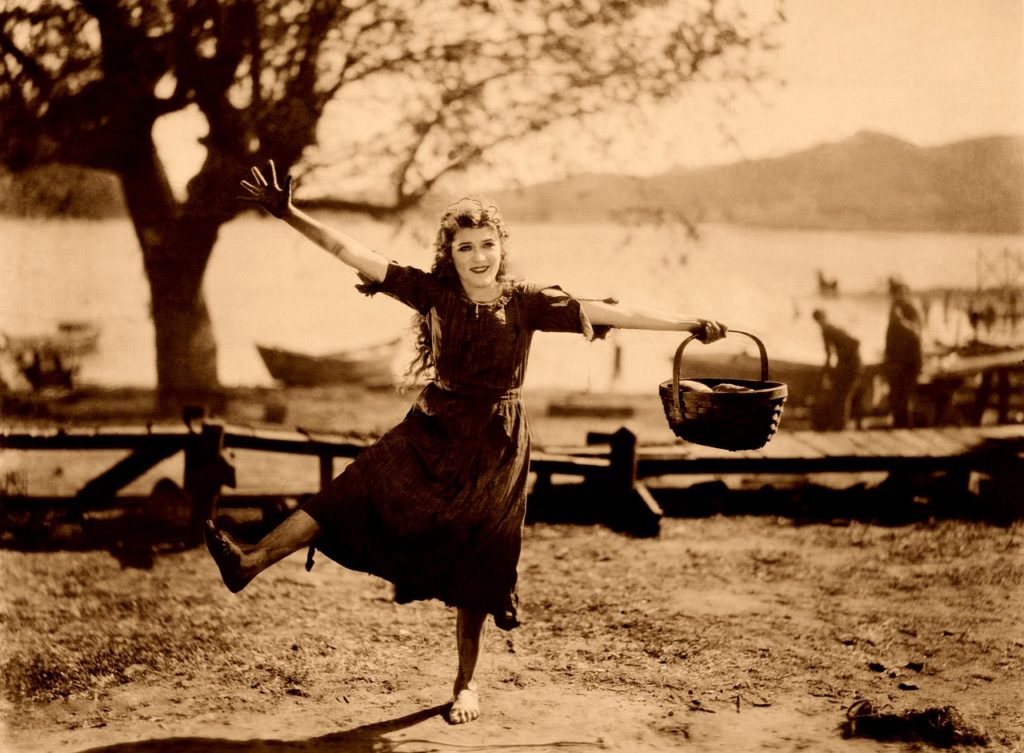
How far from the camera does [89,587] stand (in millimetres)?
5504

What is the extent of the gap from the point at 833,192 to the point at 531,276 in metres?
2.75

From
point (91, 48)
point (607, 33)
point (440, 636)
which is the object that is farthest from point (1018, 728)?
point (91, 48)

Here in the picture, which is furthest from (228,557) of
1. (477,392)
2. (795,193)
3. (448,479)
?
(795,193)

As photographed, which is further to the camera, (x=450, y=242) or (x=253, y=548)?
(x=450, y=242)

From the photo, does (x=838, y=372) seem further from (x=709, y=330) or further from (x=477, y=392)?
(x=477, y=392)

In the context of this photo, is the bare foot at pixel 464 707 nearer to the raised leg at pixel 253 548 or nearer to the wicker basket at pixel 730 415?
the raised leg at pixel 253 548

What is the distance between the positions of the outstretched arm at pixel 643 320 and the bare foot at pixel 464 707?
A: 61.1 inches

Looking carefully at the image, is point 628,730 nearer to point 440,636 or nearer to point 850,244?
point 440,636

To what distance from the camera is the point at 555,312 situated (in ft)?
12.3

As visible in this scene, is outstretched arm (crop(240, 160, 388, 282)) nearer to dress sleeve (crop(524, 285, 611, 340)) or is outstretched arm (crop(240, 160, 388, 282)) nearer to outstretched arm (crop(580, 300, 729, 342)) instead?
dress sleeve (crop(524, 285, 611, 340))

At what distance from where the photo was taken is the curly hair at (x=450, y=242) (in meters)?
3.66

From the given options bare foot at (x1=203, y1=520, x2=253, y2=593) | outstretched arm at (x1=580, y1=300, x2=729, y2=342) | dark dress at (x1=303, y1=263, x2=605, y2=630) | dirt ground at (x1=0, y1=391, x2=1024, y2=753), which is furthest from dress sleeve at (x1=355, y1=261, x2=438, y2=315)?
dirt ground at (x1=0, y1=391, x2=1024, y2=753)

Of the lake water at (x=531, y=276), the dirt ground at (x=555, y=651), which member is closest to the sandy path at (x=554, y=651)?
the dirt ground at (x=555, y=651)

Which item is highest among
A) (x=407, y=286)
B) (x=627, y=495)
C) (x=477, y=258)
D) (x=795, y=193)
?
(x=795, y=193)
